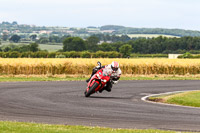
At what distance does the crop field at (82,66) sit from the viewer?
39.8 m

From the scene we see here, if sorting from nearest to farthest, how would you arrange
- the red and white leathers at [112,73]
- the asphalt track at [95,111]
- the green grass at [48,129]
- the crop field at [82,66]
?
1. the green grass at [48,129]
2. the asphalt track at [95,111]
3. the red and white leathers at [112,73]
4. the crop field at [82,66]

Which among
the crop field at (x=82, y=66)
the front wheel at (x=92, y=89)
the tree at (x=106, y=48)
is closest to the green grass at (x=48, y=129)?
the front wheel at (x=92, y=89)

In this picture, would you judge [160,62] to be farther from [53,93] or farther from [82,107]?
[82,107]

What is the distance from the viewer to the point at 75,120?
45.3 ft

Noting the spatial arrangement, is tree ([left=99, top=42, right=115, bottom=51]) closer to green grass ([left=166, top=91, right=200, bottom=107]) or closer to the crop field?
the crop field

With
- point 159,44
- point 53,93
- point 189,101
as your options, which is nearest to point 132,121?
point 189,101

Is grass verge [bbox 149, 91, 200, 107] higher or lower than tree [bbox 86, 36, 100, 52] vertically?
higher

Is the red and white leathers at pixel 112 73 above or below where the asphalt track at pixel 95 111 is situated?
above

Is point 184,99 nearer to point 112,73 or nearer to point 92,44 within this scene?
point 112,73

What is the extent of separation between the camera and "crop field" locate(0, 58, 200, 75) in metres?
39.8

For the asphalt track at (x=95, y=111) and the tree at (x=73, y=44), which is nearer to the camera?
the asphalt track at (x=95, y=111)

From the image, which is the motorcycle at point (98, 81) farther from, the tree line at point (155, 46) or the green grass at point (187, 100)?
the tree line at point (155, 46)

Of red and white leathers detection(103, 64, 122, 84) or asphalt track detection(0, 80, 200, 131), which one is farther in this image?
red and white leathers detection(103, 64, 122, 84)

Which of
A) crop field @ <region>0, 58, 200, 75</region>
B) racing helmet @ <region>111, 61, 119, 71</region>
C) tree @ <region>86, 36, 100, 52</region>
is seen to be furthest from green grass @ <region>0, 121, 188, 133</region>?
tree @ <region>86, 36, 100, 52</region>
